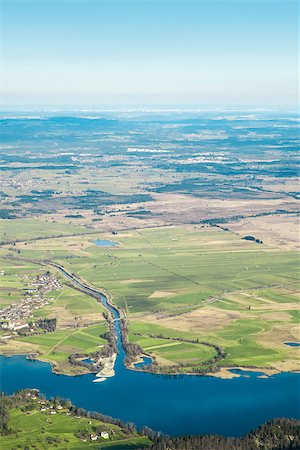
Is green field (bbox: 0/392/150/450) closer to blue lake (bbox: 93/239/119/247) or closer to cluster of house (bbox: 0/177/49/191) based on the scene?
blue lake (bbox: 93/239/119/247)

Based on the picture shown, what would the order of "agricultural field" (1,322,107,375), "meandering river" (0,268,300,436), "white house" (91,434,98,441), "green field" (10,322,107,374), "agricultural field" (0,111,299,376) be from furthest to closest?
"agricultural field" (0,111,299,376)
"green field" (10,322,107,374)
"agricultural field" (1,322,107,375)
"meandering river" (0,268,300,436)
"white house" (91,434,98,441)

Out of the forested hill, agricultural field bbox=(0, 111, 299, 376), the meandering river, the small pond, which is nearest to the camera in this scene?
the forested hill

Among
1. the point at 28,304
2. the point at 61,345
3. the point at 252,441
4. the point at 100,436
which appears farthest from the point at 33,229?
the point at 252,441

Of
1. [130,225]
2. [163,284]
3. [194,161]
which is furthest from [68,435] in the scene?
[194,161]

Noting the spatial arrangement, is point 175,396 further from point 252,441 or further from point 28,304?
point 28,304

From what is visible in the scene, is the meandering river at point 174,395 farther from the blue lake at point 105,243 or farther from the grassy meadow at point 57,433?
the blue lake at point 105,243

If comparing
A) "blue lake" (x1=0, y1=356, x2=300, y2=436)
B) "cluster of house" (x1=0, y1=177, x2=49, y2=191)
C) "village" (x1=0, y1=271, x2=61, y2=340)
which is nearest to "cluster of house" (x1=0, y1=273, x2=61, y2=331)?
"village" (x1=0, y1=271, x2=61, y2=340)
